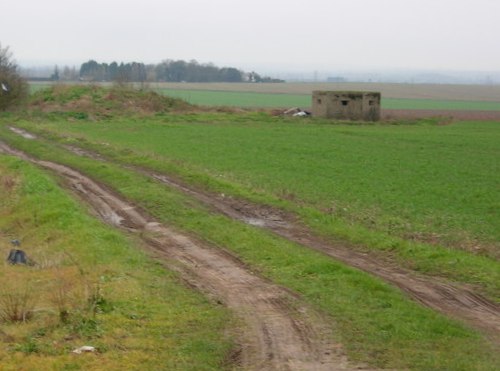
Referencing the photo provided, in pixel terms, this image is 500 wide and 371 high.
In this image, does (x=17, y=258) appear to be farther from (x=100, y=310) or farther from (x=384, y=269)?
(x=384, y=269)

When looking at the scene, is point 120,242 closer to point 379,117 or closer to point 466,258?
point 466,258

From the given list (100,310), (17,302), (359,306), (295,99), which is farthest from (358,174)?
(295,99)

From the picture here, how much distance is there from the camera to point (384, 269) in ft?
48.6

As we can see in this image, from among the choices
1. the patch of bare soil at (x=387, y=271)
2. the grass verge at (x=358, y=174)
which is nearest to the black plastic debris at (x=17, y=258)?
the patch of bare soil at (x=387, y=271)

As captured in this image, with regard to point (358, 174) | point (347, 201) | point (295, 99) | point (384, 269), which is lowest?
point (295, 99)

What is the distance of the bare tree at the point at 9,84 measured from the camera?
62344 mm

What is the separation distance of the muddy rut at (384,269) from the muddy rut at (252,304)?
2140 mm

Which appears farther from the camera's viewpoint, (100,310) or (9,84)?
(9,84)

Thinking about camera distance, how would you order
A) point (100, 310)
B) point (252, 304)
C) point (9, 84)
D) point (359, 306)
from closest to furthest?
1. point (100, 310)
2. point (359, 306)
3. point (252, 304)
4. point (9, 84)

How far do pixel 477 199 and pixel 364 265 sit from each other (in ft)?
32.8

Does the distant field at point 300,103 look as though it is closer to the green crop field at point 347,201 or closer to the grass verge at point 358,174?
the grass verge at point 358,174

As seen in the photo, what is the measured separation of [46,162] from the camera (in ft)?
106

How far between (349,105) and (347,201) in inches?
1796

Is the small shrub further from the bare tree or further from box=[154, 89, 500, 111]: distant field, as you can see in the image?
box=[154, 89, 500, 111]: distant field
